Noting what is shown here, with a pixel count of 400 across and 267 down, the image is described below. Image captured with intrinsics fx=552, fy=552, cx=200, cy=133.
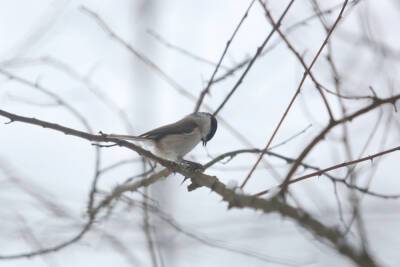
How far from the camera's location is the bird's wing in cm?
451

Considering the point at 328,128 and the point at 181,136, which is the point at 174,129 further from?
the point at 328,128

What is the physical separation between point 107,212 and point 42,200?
347mm

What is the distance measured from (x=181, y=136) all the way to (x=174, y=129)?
0.29 feet

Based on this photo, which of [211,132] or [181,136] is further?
[211,132]

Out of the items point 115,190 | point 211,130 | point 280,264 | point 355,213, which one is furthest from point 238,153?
point 211,130

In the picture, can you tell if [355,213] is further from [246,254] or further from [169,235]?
[169,235]

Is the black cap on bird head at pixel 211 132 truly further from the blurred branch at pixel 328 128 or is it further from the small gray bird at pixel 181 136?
the blurred branch at pixel 328 128

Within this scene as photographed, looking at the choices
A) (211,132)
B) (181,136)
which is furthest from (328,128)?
(211,132)

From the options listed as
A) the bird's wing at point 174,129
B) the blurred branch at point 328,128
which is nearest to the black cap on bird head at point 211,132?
the bird's wing at point 174,129

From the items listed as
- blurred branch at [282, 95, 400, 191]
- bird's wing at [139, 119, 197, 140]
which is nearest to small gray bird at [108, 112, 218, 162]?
bird's wing at [139, 119, 197, 140]

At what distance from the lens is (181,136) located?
477cm

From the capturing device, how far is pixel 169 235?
8.73 feet

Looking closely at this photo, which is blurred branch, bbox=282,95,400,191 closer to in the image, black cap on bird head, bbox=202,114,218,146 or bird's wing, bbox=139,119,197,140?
bird's wing, bbox=139,119,197,140

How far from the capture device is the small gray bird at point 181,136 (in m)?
4.61
